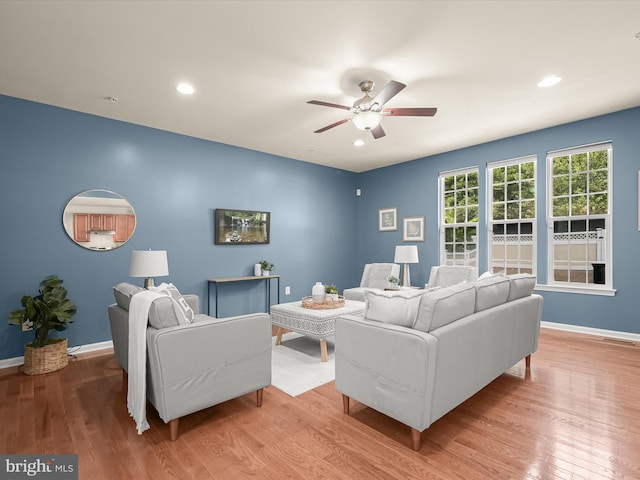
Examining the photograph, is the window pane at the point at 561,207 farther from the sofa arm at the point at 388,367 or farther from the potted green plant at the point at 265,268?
the potted green plant at the point at 265,268

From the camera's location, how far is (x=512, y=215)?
504 cm

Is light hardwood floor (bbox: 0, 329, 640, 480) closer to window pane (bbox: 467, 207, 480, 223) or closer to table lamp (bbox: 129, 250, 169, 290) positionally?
table lamp (bbox: 129, 250, 169, 290)

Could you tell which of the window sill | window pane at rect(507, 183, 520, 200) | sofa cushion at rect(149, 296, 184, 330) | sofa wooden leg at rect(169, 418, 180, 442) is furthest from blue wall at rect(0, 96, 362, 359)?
the window sill

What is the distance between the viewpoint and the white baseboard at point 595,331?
401cm

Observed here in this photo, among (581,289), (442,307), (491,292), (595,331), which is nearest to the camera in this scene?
(442,307)

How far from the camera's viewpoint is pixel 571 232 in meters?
4.54

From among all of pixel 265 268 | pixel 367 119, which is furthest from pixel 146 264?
pixel 367 119

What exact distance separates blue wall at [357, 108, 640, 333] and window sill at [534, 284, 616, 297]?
5 cm

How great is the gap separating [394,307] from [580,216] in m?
3.83

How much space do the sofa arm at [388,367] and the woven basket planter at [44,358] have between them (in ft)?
9.61

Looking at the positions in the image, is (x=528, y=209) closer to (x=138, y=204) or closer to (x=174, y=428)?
(x=174, y=428)

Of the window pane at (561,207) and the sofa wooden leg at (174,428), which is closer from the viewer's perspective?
the sofa wooden leg at (174,428)

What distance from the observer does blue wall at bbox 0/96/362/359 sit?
3.54 m

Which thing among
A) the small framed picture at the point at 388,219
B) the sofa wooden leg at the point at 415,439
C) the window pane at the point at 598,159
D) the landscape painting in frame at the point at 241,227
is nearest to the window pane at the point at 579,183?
the window pane at the point at 598,159
